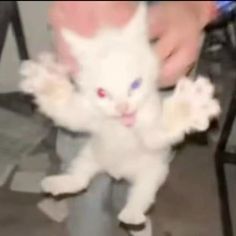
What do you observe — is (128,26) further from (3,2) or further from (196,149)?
(196,149)

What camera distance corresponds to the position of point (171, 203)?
105 cm

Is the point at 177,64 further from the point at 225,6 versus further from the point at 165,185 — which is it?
the point at 165,185

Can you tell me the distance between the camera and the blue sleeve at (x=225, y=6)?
2.08 feet

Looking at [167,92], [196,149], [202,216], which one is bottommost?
[202,216]

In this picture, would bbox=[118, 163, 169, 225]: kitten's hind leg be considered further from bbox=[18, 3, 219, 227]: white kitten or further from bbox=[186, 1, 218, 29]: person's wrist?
bbox=[186, 1, 218, 29]: person's wrist

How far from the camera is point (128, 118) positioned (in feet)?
2.08

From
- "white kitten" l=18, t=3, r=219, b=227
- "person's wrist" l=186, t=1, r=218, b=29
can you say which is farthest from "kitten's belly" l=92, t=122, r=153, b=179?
"person's wrist" l=186, t=1, r=218, b=29

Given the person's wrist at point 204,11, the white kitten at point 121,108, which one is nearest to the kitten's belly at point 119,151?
the white kitten at point 121,108

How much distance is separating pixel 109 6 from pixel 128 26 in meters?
0.02

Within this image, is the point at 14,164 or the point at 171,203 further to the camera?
the point at 171,203

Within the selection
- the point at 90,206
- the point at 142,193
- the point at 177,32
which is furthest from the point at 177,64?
the point at 90,206

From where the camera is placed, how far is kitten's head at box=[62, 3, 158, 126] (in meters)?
0.60

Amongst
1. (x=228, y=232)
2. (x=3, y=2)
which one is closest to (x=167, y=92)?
(x=3, y=2)

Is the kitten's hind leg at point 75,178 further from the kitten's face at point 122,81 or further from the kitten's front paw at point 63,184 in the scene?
the kitten's face at point 122,81
